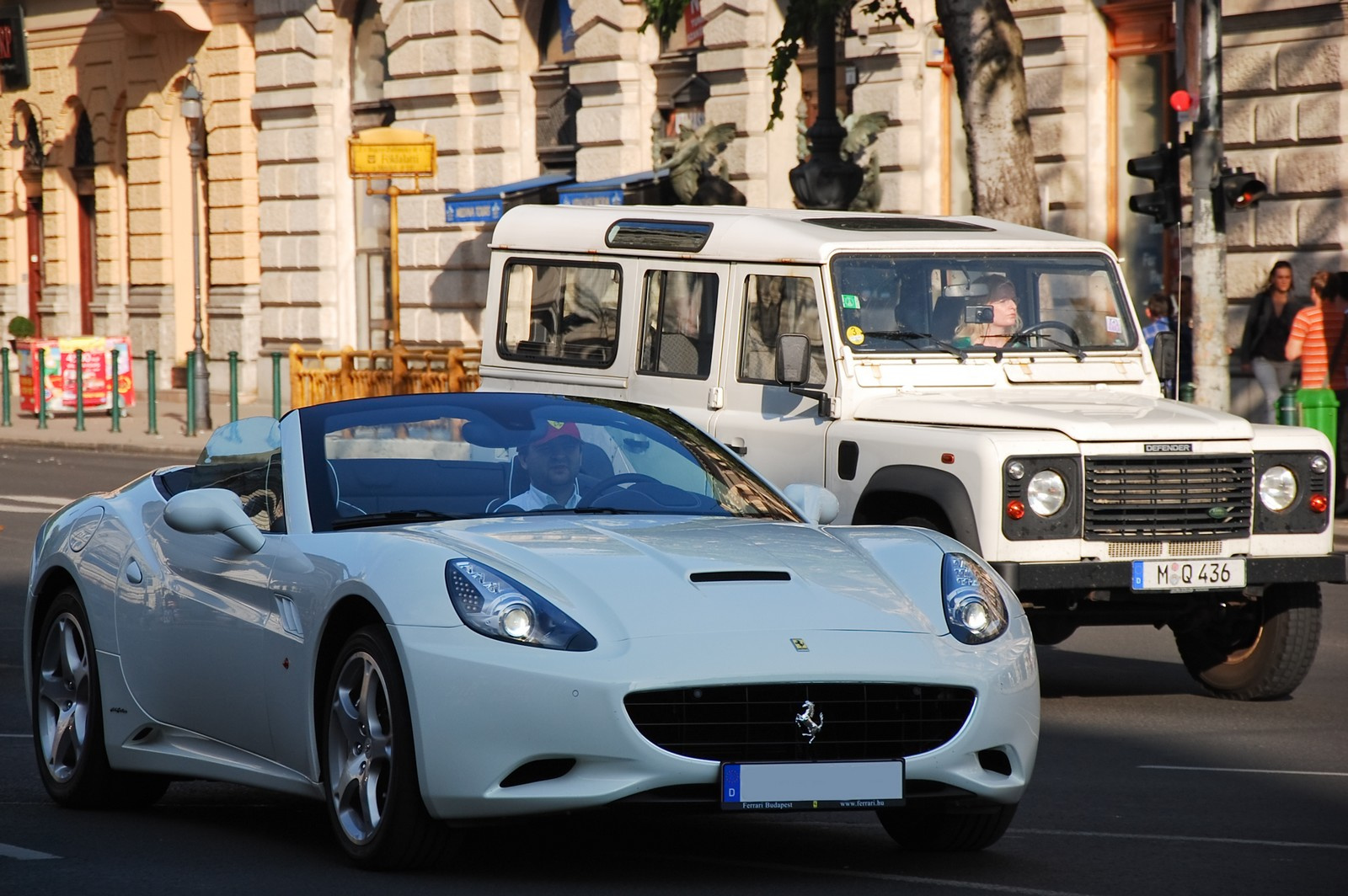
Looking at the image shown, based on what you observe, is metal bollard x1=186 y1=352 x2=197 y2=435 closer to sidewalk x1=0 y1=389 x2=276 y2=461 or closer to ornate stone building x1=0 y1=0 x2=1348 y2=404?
sidewalk x1=0 y1=389 x2=276 y2=461

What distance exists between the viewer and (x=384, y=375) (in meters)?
26.6

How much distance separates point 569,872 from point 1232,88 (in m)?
17.3

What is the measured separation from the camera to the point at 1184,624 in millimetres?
9906

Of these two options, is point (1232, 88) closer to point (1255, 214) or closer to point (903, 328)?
point (1255, 214)

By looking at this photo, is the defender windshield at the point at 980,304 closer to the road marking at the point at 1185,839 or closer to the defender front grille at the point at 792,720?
the road marking at the point at 1185,839

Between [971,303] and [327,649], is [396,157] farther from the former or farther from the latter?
[327,649]

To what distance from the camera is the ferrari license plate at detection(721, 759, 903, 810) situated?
5586mm

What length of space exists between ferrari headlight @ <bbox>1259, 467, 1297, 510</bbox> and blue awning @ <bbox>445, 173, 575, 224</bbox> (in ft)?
70.0

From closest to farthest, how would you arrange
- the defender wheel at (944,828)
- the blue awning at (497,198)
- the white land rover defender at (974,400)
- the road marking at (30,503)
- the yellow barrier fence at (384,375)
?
the defender wheel at (944,828) < the white land rover defender at (974,400) < the road marking at (30,503) < the yellow barrier fence at (384,375) < the blue awning at (497,198)

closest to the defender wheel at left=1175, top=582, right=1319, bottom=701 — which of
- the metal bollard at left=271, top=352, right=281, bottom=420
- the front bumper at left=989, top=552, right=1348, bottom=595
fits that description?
the front bumper at left=989, top=552, right=1348, bottom=595

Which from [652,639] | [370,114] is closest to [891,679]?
[652,639]

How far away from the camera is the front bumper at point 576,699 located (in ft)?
18.2

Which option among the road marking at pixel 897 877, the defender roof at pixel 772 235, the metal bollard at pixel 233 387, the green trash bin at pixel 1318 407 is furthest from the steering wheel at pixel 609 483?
the metal bollard at pixel 233 387

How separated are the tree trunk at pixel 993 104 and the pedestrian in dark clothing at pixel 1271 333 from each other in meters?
2.48
